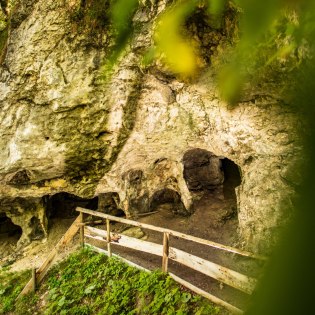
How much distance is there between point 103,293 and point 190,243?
2.45 meters

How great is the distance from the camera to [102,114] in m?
7.27

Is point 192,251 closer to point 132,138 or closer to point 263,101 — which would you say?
point 132,138

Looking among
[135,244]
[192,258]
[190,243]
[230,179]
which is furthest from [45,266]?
[230,179]

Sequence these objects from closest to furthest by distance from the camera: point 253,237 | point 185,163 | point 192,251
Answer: point 253,237, point 192,251, point 185,163

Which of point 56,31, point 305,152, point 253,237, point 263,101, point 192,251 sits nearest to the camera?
point 305,152

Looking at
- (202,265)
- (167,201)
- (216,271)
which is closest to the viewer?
(216,271)

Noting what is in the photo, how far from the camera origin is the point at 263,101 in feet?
18.7

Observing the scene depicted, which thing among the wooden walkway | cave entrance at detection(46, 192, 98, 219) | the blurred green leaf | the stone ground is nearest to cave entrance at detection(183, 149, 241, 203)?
the stone ground

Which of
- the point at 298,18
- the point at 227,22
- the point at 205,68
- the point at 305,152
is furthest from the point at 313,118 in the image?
the point at 205,68

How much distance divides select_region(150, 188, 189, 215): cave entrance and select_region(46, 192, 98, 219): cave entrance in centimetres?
237

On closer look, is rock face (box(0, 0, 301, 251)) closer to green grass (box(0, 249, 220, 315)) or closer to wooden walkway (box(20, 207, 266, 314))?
wooden walkway (box(20, 207, 266, 314))

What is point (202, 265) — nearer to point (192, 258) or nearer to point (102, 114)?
point (192, 258)

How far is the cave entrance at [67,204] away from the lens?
1174cm

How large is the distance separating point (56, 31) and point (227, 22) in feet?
13.0
